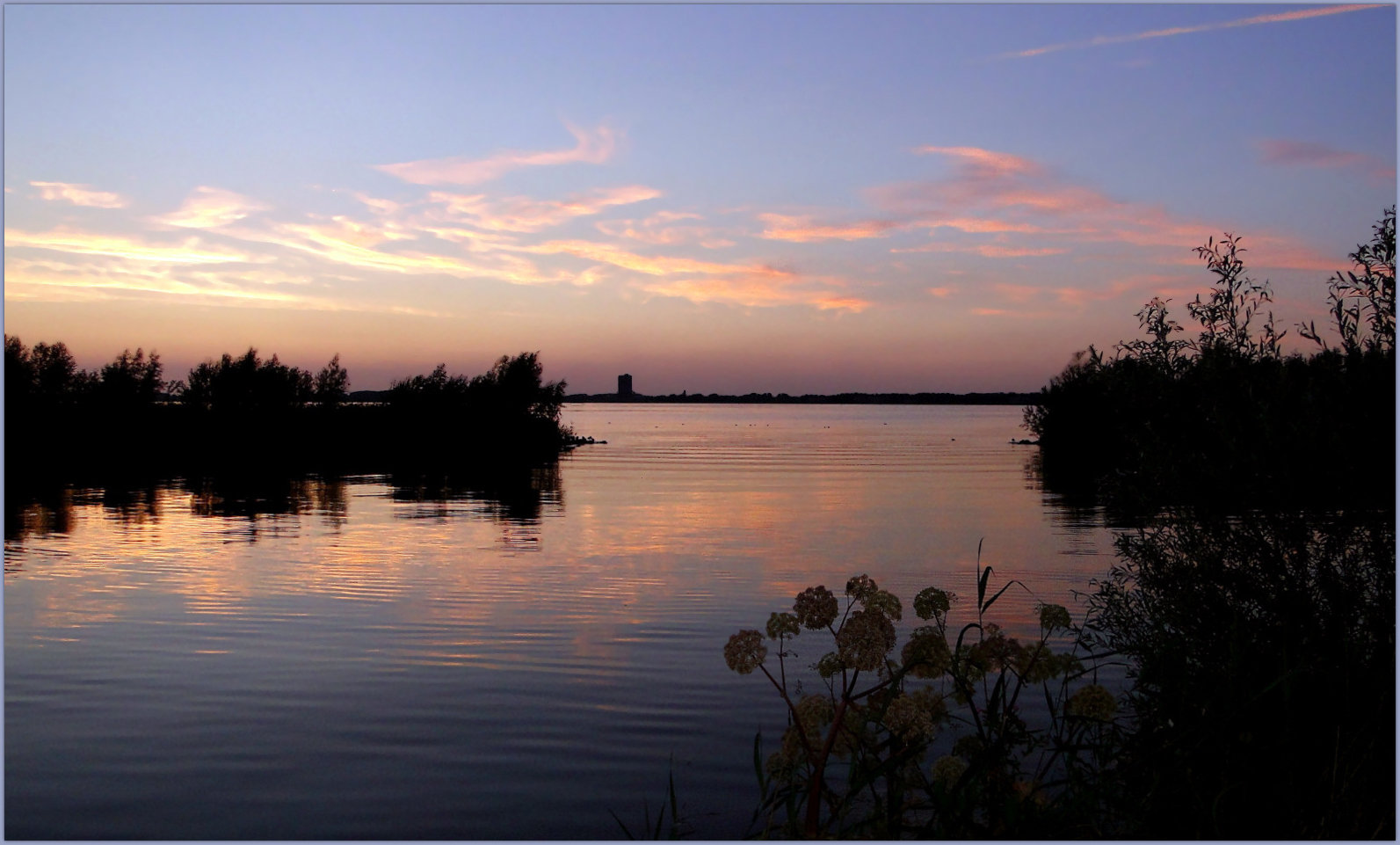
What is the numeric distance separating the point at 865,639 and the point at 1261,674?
13.1ft

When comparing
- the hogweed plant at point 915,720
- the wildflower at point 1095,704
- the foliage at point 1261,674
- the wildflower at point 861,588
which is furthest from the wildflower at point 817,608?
the foliage at point 1261,674

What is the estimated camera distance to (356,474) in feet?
147

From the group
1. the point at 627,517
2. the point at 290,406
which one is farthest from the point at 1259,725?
the point at 290,406

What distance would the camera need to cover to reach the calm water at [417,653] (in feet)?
25.2

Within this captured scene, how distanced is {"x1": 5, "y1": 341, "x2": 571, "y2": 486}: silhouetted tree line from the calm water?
77.4 feet

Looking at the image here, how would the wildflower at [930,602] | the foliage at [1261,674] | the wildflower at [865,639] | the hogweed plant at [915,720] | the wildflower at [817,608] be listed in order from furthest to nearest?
1. the foliage at [1261,674]
2. the wildflower at [930,602]
3. the wildflower at [817,608]
4. the hogweed plant at [915,720]
5. the wildflower at [865,639]

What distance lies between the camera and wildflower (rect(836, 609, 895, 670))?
4.75 m

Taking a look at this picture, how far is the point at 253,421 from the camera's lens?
62062 millimetres

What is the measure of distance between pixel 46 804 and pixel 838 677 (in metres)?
6.84

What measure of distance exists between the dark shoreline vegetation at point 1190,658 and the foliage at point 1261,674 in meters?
0.02

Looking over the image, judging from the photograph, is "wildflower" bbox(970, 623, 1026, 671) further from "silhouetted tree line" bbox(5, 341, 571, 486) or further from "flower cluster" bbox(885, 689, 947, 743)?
"silhouetted tree line" bbox(5, 341, 571, 486)

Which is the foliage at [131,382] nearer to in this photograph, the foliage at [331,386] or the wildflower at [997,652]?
the foliage at [331,386]

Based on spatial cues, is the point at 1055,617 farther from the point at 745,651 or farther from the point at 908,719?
the point at 745,651

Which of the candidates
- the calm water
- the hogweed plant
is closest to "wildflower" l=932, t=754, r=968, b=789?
Result: the hogweed plant
